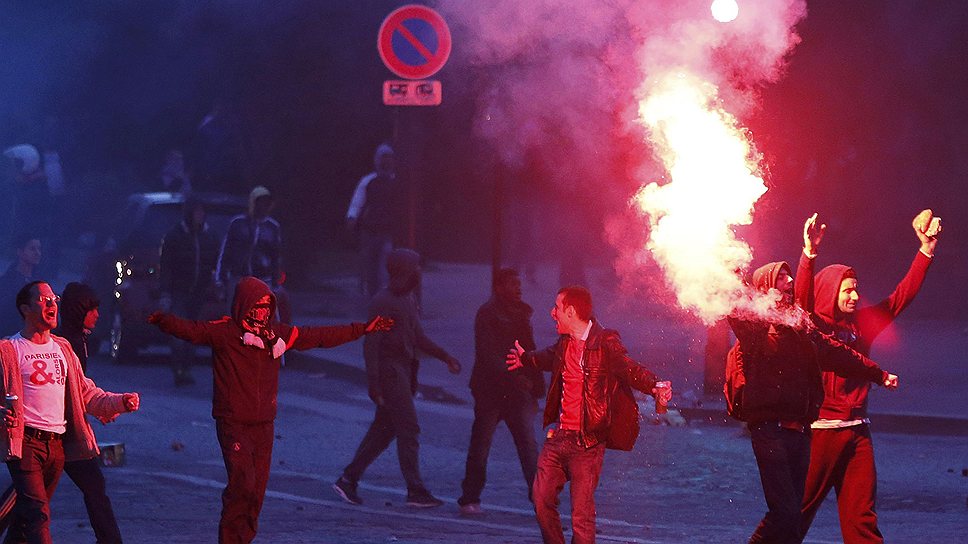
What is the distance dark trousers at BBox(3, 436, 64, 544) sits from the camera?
24.4 feet

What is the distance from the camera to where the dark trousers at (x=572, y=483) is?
8.00m

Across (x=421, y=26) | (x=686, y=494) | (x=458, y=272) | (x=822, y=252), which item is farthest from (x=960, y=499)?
(x=458, y=272)

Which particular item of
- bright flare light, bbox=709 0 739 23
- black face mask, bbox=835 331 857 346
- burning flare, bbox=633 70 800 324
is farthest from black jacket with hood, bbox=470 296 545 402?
black face mask, bbox=835 331 857 346

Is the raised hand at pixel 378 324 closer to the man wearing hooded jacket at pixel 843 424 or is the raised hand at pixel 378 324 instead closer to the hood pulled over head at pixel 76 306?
the hood pulled over head at pixel 76 306

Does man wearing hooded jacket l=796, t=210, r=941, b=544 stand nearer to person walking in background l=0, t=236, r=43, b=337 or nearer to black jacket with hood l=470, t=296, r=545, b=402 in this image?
black jacket with hood l=470, t=296, r=545, b=402

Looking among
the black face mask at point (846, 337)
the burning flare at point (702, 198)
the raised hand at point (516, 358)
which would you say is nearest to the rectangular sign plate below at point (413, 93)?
the burning flare at point (702, 198)

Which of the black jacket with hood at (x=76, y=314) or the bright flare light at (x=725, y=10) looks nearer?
the black jacket with hood at (x=76, y=314)

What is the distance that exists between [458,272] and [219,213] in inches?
487

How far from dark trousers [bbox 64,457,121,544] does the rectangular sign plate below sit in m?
7.67

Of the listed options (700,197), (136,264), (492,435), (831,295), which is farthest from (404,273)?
(136,264)

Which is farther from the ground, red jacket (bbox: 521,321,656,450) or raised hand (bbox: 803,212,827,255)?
raised hand (bbox: 803,212,827,255)

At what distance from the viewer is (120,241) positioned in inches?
705

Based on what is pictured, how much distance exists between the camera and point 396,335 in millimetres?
10789

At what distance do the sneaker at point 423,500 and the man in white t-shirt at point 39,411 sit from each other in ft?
10.1
